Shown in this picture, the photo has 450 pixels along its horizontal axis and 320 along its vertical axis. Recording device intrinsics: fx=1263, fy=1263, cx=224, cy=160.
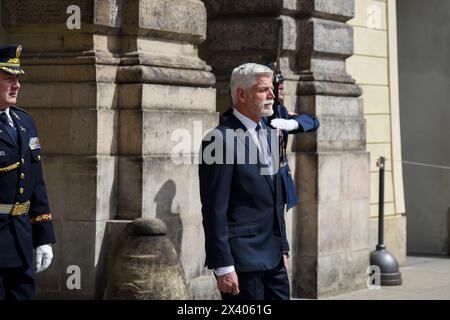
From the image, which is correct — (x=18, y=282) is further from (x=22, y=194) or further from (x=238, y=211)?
(x=238, y=211)

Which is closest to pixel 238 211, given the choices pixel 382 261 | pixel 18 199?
pixel 18 199

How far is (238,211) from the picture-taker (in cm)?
643

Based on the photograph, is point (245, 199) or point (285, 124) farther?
point (285, 124)

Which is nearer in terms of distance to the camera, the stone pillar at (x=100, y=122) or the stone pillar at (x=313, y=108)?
the stone pillar at (x=100, y=122)

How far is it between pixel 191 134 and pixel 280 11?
6.23 ft

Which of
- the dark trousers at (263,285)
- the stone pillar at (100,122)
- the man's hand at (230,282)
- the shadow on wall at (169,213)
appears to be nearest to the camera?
the man's hand at (230,282)

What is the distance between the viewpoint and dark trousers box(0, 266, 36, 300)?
6086 millimetres

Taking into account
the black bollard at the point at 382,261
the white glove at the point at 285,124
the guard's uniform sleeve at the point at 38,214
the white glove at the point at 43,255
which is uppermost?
the white glove at the point at 285,124

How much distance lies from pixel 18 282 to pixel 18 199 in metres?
0.40

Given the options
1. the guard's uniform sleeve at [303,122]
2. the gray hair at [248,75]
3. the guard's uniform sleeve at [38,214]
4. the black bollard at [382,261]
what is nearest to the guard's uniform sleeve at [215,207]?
the gray hair at [248,75]

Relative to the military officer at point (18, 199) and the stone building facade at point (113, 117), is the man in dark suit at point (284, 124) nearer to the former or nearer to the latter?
the stone building facade at point (113, 117)

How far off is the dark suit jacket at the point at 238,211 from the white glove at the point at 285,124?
2.45m

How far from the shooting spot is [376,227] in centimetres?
1238

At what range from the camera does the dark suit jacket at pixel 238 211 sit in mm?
6289
